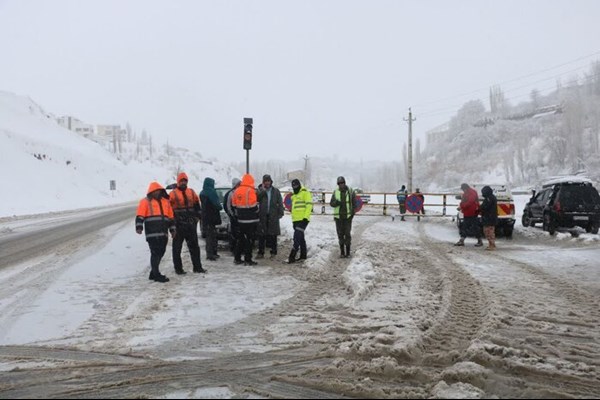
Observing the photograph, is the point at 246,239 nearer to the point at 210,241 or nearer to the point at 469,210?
the point at 210,241

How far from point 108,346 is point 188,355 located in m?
0.93

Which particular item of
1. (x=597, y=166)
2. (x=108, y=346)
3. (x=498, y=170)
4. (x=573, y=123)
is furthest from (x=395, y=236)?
(x=498, y=170)

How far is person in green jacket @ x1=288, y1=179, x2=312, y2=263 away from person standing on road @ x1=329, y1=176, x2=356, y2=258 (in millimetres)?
634

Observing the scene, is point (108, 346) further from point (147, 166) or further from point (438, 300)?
point (147, 166)

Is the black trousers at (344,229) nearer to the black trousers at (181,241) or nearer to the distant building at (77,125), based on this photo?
the black trousers at (181,241)

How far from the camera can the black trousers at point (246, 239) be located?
31.0ft

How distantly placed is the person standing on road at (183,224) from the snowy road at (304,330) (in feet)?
1.15

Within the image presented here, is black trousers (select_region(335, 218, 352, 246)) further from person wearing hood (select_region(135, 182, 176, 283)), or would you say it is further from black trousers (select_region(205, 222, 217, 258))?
person wearing hood (select_region(135, 182, 176, 283))

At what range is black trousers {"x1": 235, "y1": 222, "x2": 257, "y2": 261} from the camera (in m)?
9.45

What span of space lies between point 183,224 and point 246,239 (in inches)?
57.8

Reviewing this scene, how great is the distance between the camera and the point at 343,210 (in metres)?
10.6

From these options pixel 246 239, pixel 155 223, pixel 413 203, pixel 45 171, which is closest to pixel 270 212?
pixel 246 239

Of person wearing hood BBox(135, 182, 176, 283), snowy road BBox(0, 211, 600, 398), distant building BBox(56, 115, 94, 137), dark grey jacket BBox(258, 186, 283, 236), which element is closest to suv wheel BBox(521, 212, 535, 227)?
snowy road BBox(0, 211, 600, 398)

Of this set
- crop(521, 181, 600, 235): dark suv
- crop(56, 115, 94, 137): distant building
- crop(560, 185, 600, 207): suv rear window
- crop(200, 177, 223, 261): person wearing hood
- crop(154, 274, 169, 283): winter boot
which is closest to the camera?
crop(154, 274, 169, 283): winter boot
